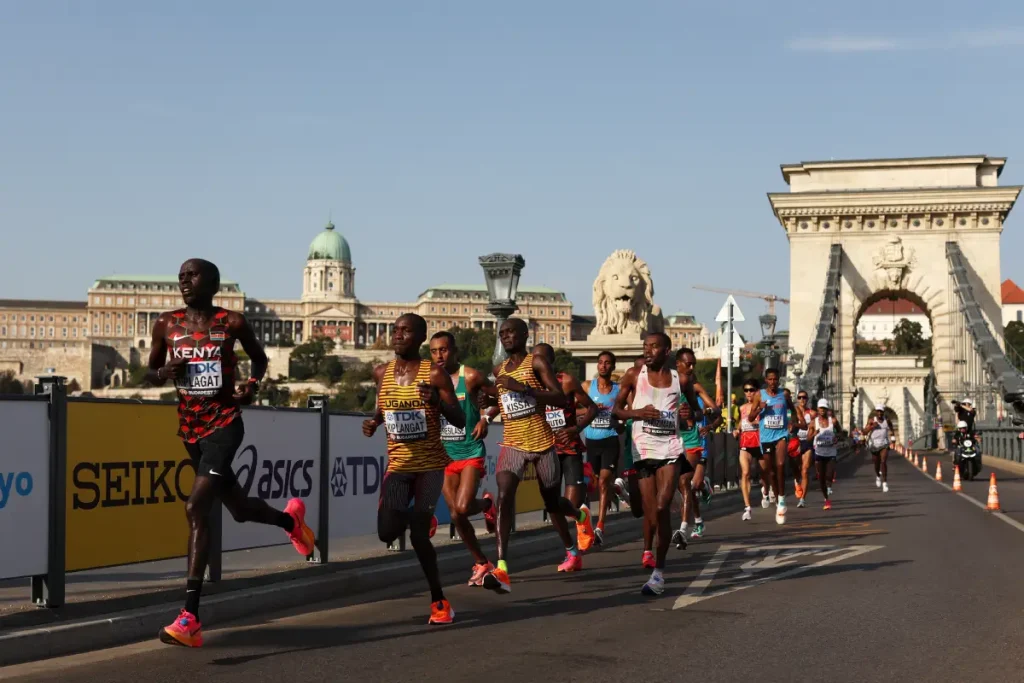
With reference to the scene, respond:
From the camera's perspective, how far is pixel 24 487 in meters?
8.23

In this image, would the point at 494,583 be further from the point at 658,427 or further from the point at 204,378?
the point at 204,378

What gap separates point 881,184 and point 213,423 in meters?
63.5

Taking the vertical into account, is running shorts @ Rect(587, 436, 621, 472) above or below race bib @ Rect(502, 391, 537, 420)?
below

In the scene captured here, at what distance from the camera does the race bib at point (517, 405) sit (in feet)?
35.2

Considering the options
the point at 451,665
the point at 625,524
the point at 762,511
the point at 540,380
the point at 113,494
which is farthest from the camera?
the point at 762,511

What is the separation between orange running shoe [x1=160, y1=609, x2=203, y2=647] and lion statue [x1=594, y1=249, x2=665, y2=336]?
50.5 ft

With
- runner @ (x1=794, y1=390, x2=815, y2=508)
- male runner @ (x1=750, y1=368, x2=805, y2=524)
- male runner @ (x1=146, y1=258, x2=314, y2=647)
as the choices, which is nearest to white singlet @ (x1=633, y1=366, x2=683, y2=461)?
male runner @ (x1=146, y1=258, x2=314, y2=647)

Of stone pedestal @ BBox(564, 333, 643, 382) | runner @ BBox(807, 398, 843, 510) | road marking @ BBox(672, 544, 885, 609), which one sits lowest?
road marking @ BBox(672, 544, 885, 609)

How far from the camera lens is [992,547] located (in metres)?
14.2

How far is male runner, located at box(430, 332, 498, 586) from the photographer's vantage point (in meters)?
10.5

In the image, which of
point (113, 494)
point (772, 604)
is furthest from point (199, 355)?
point (772, 604)

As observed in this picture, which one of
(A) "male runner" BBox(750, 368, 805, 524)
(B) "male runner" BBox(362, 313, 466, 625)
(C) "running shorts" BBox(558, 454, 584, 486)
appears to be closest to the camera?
(B) "male runner" BBox(362, 313, 466, 625)

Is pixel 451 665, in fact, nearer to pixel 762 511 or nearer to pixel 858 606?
pixel 858 606

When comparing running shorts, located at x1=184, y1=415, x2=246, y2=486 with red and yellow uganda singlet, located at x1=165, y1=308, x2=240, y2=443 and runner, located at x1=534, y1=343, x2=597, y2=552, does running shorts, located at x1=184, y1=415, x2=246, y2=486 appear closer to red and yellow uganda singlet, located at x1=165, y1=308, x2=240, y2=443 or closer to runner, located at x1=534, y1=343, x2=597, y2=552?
red and yellow uganda singlet, located at x1=165, y1=308, x2=240, y2=443
